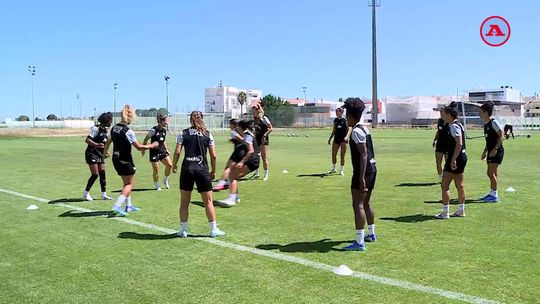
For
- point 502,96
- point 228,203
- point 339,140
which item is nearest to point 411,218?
point 228,203

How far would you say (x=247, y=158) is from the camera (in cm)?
1055

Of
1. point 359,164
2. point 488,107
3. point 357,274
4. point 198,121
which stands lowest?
point 357,274

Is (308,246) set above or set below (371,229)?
below

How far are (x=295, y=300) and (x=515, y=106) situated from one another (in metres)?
163

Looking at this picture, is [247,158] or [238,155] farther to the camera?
[238,155]

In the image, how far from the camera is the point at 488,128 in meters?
10.3

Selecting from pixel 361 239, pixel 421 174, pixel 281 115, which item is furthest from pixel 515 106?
pixel 361 239

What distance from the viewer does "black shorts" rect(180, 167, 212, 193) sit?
7.33 meters

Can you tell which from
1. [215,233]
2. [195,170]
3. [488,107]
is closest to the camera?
[195,170]

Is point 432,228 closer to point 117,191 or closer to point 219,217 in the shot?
point 219,217

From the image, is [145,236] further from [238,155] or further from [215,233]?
[238,155]

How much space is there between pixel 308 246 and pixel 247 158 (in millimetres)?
3976

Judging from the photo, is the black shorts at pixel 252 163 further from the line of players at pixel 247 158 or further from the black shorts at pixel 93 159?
the black shorts at pixel 93 159

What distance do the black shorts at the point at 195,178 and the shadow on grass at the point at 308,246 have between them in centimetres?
127
